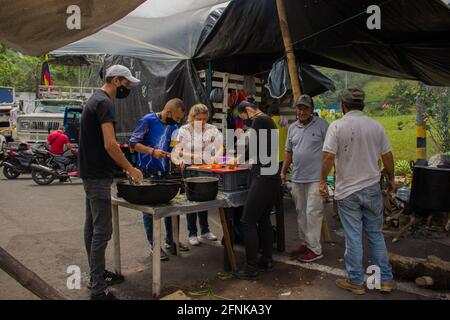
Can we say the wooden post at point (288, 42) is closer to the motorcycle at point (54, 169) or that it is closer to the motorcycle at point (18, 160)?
the motorcycle at point (54, 169)

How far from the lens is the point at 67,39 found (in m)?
4.08

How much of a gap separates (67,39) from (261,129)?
2168 mm

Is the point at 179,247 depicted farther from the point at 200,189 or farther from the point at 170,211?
the point at 170,211

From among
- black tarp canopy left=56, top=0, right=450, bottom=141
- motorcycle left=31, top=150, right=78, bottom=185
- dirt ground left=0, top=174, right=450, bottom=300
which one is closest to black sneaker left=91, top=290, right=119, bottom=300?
dirt ground left=0, top=174, right=450, bottom=300

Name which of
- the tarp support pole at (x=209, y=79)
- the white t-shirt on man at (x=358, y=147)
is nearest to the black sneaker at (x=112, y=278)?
the white t-shirt on man at (x=358, y=147)

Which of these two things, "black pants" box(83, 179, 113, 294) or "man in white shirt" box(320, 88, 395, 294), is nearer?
"black pants" box(83, 179, 113, 294)

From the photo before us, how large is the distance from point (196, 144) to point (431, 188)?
11.2 ft

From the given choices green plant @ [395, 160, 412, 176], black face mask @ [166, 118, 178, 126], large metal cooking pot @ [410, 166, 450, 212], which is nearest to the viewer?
black face mask @ [166, 118, 178, 126]

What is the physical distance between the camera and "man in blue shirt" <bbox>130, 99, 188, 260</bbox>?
5.07m

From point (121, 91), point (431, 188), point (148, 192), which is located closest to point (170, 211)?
point (148, 192)

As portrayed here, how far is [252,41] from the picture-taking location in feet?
24.2

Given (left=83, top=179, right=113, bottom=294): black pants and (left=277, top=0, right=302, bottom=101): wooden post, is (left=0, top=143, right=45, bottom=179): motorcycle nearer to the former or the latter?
(left=277, top=0, right=302, bottom=101): wooden post

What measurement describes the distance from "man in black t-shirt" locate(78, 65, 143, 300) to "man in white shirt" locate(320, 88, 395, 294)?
2072 millimetres

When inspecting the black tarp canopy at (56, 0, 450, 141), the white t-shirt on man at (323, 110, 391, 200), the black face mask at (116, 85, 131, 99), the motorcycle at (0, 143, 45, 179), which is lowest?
the motorcycle at (0, 143, 45, 179)
